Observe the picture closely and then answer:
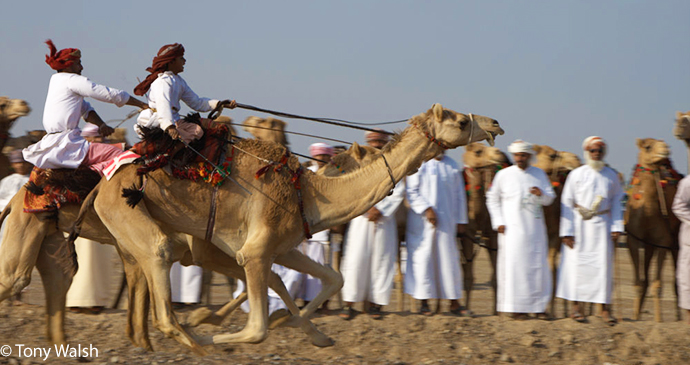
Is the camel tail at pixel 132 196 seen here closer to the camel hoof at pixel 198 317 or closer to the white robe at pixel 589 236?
the camel hoof at pixel 198 317

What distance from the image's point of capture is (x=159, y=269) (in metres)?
7.19

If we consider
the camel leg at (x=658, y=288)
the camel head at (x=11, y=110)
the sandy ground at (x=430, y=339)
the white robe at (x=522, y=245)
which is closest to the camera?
the sandy ground at (x=430, y=339)

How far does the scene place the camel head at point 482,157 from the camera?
40.4 ft

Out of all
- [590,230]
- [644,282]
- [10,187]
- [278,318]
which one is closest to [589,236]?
[590,230]

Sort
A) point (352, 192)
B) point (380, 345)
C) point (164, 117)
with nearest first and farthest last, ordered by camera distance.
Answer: point (164, 117), point (352, 192), point (380, 345)

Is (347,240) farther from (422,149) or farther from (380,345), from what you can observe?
(422,149)

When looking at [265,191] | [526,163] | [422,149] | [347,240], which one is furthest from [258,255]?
[526,163]

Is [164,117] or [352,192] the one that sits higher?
[164,117]

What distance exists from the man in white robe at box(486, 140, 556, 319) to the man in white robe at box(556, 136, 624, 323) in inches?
11.1

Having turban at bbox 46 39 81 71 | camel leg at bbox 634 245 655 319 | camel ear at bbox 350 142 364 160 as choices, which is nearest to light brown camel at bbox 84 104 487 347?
turban at bbox 46 39 81 71

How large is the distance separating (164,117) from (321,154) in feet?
13.0

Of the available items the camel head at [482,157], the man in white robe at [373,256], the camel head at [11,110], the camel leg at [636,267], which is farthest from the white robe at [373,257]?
the camel head at [11,110]

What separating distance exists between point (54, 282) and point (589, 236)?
625cm

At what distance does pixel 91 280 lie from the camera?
10.2 meters
